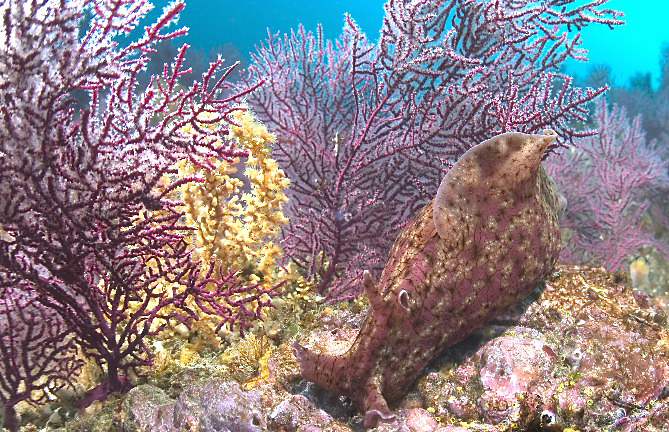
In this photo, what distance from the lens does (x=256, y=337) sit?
11.0ft

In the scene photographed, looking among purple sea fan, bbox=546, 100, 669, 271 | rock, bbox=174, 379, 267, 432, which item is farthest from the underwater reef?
purple sea fan, bbox=546, 100, 669, 271

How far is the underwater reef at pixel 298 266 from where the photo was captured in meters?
2.27

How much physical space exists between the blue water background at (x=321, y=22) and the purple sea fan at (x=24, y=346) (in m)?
8.05

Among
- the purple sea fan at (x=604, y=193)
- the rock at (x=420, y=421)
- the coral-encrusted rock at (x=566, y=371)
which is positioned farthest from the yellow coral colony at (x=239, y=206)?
the purple sea fan at (x=604, y=193)

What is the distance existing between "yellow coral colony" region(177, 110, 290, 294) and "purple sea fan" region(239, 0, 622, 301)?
496 millimetres

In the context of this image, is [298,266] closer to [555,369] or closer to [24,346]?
[24,346]

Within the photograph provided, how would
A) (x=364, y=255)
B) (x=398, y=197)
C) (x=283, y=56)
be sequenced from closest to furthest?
1. (x=364, y=255)
2. (x=398, y=197)
3. (x=283, y=56)

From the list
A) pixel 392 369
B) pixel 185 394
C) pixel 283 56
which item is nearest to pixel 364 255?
pixel 392 369

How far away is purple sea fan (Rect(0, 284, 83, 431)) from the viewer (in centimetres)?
255

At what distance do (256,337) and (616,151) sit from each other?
8.17 meters

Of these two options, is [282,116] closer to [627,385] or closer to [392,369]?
[392,369]

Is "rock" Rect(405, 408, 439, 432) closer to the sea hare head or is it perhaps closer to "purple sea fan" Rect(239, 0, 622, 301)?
the sea hare head

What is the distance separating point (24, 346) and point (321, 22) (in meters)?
28.8

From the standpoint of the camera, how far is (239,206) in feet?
11.8
